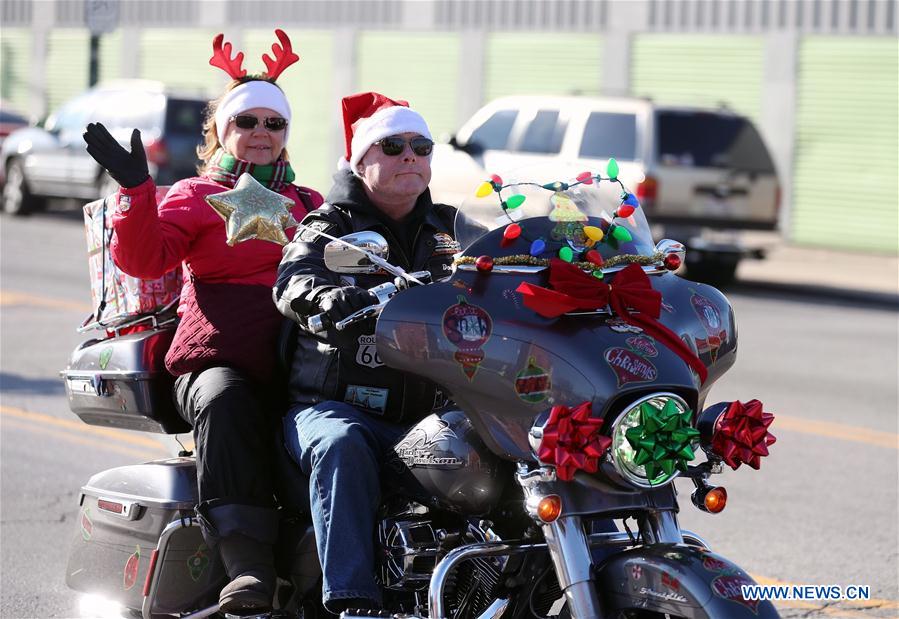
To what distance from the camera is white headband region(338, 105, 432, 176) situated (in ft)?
14.1

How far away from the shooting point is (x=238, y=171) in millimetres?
4949

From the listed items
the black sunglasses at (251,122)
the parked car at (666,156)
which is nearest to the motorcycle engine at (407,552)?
the black sunglasses at (251,122)

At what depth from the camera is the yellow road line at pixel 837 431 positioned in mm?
8875

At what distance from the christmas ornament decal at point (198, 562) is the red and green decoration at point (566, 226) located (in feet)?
5.01

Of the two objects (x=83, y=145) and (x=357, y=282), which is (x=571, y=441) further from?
(x=83, y=145)

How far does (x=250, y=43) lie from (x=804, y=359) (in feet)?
71.3

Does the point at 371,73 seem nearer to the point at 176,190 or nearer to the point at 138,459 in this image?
the point at 138,459

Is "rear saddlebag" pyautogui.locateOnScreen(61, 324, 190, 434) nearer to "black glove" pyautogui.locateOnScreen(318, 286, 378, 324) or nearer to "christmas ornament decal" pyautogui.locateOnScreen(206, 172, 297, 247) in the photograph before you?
"christmas ornament decal" pyautogui.locateOnScreen(206, 172, 297, 247)

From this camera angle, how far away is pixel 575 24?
26266 millimetres

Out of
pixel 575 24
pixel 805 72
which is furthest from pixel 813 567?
pixel 575 24

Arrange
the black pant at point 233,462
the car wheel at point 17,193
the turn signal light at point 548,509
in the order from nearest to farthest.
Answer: the turn signal light at point 548,509 → the black pant at point 233,462 → the car wheel at point 17,193

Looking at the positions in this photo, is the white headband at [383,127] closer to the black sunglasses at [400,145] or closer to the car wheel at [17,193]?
the black sunglasses at [400,145]

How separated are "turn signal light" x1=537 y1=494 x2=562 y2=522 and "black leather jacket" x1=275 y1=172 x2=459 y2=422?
799mm

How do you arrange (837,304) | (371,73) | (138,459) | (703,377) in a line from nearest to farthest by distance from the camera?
1. (703,377)
2. (138,459)
3. (837,304)
4. (371,73)
